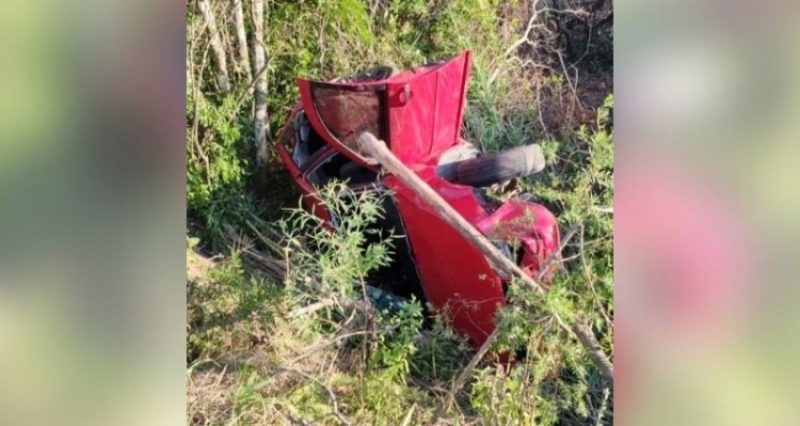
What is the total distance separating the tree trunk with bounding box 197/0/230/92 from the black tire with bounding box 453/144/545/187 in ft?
2.02

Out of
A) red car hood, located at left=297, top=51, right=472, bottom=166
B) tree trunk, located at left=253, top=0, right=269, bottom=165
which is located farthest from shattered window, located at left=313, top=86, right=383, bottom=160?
tree trunk, located at left=253, top=0, right=269, bottom=165

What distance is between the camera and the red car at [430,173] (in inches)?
67.9

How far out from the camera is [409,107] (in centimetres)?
179

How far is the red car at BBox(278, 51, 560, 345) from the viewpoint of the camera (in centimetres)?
173

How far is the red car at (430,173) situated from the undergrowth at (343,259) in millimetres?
34

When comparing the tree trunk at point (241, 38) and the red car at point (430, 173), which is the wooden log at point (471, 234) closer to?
the red car at point (430, 173)
